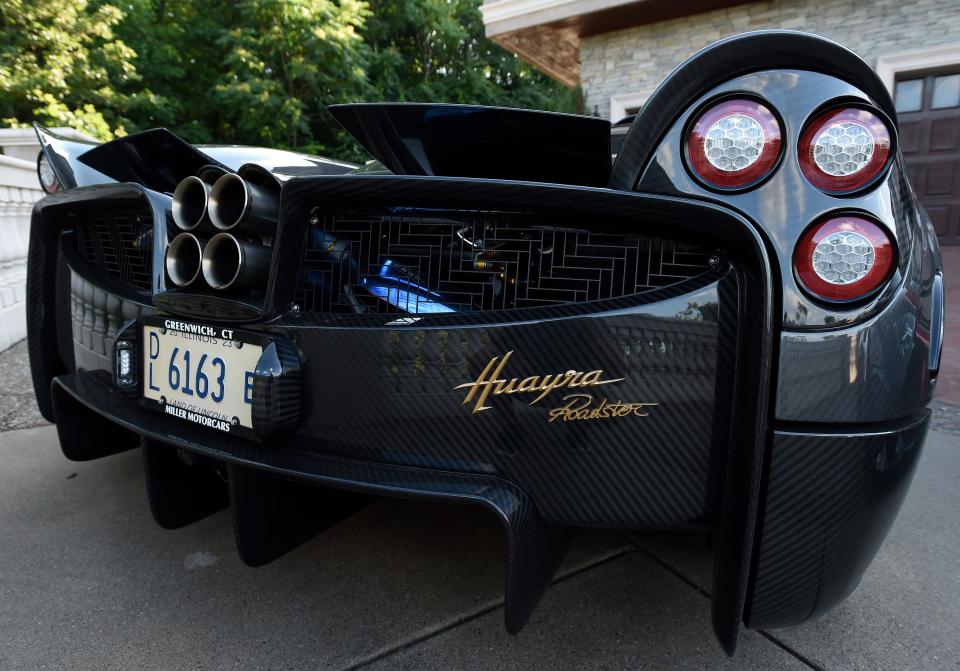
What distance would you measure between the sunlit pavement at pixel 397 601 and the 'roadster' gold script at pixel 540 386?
23.8 inches

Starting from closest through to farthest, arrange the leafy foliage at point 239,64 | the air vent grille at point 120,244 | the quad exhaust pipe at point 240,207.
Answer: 1. the quad exhaust pipe at point 240,207
2. the air vent grille at point 120,244
3. the leafy foliage at point 239,64

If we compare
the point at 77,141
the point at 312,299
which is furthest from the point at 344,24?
the point at 312,299

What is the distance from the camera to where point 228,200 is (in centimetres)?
127

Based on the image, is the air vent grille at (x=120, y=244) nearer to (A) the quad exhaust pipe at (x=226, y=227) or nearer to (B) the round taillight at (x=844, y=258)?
(A) the quad exhaust pipe at (x=226, y=227)

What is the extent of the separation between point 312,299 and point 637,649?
3.41 feet

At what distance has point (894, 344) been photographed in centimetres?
99

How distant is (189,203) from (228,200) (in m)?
0.13

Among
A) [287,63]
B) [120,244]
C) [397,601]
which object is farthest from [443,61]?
[397,601]

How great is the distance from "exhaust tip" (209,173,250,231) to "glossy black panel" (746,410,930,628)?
1.09 meters

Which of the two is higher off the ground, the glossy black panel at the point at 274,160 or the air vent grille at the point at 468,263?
the glossy black panel at the point at 274,160

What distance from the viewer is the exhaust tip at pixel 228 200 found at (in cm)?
124

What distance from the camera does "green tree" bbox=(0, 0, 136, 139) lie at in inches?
376

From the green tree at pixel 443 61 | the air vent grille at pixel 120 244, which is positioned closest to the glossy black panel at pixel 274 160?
the air vent grille at pixel 120 244

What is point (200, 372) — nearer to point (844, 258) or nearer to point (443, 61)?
point (844, 258)
